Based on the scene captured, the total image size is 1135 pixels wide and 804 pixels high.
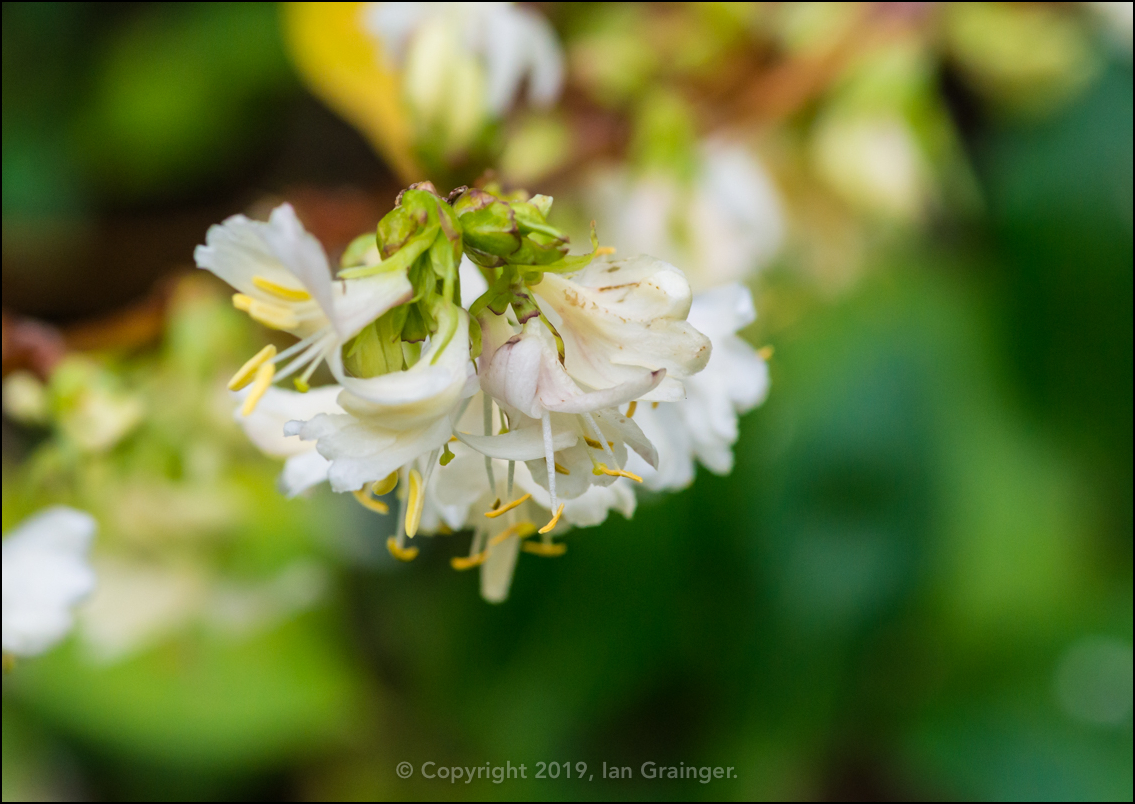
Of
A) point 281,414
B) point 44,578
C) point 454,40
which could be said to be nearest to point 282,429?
point 281,414

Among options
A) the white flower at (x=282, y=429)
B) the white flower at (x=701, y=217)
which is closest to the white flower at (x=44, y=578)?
the white flower at (x=282, y=429)

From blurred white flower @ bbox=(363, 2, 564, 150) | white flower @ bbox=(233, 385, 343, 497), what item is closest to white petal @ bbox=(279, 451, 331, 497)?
white flower @ bbox=(233, 385, 343, 497)

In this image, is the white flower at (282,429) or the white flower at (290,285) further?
the white flower at (282,429)

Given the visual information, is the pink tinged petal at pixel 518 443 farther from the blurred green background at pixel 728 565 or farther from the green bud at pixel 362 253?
the blurred green background at pixel 728 565

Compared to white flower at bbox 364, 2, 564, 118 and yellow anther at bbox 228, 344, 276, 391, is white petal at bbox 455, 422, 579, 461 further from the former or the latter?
white flower at bbox 364, 2, 564, 118

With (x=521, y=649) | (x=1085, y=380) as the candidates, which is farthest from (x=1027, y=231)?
(x=521, y=649)

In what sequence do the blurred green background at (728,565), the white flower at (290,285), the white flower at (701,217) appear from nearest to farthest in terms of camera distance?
the white flower at (290,285) < the white flower at (701,217) < the blurred green background at (728,565)
